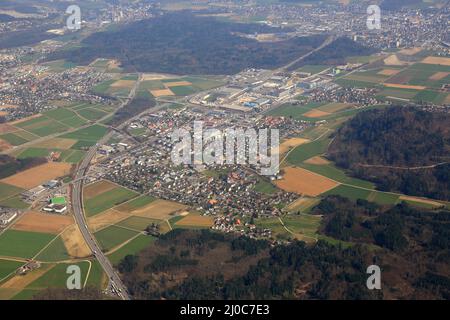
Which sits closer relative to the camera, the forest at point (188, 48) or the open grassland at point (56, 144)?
the open grassland at point (56, 144)

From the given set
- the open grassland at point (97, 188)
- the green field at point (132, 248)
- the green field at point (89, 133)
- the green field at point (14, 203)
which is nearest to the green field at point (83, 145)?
the green field at point (89, 133)

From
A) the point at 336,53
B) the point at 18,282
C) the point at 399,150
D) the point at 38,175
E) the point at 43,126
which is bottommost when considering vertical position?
the point at 18,282

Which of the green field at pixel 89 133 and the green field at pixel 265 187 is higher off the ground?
the green field at pixel 89 133

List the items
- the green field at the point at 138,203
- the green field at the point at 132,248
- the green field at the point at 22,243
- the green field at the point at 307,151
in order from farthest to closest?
A: the green field at the point at 307,151 < the green field at the point at 138,203 < the green field at the point at 22,243 < the green field at the point at 132,248

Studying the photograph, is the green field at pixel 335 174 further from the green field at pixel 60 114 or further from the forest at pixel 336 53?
the forest at pixel 336 53

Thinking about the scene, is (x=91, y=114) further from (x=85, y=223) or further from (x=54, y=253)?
(x=54, y=253)

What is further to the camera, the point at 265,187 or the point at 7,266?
the point at 265,187

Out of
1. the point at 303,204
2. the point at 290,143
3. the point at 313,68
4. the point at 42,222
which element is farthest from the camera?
the point at 313,68

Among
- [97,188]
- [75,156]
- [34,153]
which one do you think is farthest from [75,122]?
[97,188]
